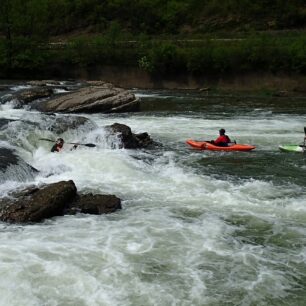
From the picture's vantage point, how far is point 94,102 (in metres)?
24.4

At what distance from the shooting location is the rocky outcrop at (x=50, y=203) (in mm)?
10367

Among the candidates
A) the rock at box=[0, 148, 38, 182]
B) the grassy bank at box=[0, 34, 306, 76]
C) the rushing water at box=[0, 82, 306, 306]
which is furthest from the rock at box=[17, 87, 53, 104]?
the grassy bank at box=[0, 34, 306, 76]

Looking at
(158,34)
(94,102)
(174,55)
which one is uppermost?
(158,34)

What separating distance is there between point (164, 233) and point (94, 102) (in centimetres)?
1541

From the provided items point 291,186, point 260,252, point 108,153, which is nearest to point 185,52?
point 108,153

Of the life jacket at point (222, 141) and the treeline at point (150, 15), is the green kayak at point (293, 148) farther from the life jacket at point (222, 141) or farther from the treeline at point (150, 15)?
the treeline at point (150, 15)

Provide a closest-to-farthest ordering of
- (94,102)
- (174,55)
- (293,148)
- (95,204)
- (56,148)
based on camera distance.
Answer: (95,204) < (56,148) < (293,148) < (94,102) < (174,55)

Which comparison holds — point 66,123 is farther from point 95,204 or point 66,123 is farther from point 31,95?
point 31,95

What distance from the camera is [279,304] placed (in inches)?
293

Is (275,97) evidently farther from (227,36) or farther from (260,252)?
(260,252)

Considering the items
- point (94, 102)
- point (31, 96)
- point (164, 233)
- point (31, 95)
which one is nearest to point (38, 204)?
point (164, 233)

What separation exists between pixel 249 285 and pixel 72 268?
2830 millimetres

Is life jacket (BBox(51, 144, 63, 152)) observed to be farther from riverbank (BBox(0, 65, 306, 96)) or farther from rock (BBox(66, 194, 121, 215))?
riverbank (BBox(0, 65, 306, 96))

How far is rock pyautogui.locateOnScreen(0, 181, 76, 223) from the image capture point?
33.9 feet
